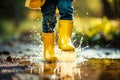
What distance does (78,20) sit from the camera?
438 inches

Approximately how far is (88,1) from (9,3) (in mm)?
2047

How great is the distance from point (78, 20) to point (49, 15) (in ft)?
20.4

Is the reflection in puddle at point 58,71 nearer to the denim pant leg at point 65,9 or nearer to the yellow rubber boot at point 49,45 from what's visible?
the yellow rubber boot at point 49,45

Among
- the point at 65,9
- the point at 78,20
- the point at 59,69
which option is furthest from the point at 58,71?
the point at 78,20

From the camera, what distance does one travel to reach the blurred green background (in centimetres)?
967

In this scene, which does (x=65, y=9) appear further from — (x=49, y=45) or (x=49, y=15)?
(x=49, y=45)

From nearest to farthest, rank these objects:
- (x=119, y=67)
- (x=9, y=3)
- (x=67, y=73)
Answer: (x=67, y=73) → (x=119, y=67) → (x=9, y=3)

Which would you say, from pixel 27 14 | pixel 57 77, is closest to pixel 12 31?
pixel 27 14

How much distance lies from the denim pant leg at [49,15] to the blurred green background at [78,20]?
4.22 meters

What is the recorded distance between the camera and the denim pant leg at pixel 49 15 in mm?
4938

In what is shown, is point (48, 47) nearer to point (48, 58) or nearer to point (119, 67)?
point (48, 58)

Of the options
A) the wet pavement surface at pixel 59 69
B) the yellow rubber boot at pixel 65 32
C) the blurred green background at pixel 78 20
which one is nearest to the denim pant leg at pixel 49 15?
the yellow rubber boot at pixel 65 32

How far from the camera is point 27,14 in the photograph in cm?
1157

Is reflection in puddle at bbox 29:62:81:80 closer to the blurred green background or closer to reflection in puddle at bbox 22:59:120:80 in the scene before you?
reflection in puddle at bbox 22:59:120:80
